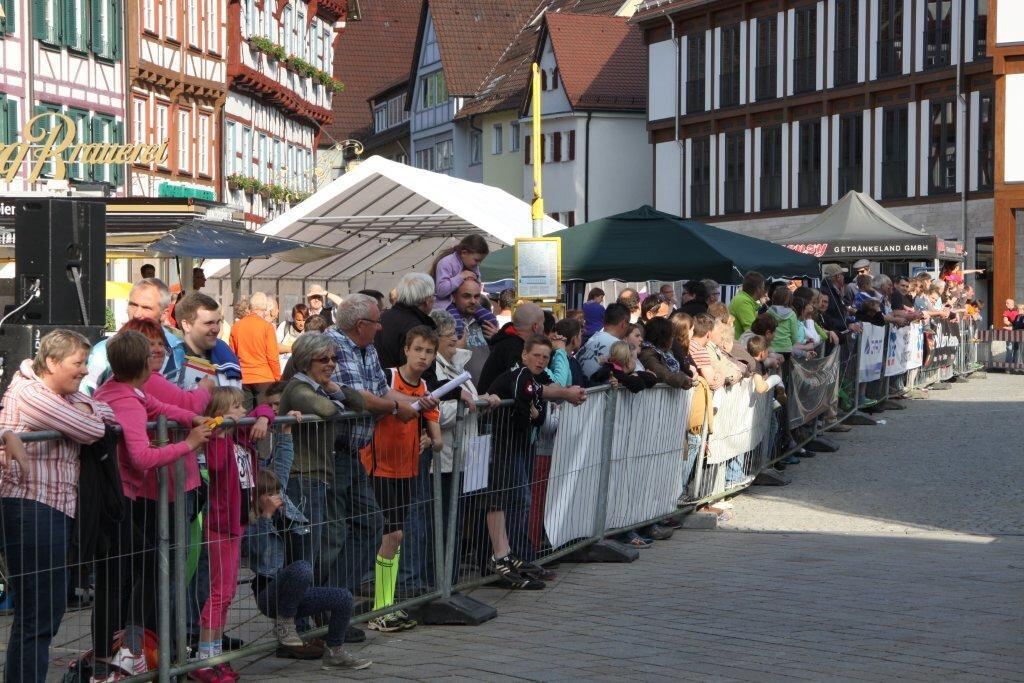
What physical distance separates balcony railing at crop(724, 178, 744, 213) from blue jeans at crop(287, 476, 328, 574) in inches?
1998

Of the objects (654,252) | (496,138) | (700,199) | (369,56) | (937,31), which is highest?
(369,56)

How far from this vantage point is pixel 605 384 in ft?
38.5

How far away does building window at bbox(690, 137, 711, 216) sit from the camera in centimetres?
5997

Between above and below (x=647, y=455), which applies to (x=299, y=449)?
above

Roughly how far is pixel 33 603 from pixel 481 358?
5.68m

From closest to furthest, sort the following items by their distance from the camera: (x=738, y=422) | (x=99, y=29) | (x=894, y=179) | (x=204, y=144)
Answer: (x=738, y=422)
(x=99, y=29)
(x=204, y=144)
(x=894, y=179)

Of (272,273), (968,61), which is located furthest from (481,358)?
(968,61)

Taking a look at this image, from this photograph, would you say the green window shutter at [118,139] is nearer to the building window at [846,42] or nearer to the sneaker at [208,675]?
the building window at [846,42]

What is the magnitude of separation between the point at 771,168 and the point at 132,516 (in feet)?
168

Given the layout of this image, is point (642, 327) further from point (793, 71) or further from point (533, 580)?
point (793, 71)

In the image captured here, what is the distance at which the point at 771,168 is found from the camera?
56.9 meters

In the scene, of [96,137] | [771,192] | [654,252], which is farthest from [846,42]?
[654,252]

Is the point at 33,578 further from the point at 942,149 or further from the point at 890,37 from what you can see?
the point at 890,37

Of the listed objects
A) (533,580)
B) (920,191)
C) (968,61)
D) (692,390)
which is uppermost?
(968,61)
